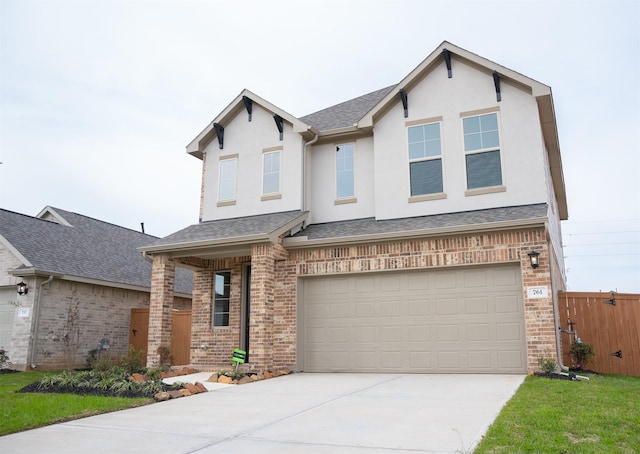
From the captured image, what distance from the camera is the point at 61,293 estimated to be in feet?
51.9

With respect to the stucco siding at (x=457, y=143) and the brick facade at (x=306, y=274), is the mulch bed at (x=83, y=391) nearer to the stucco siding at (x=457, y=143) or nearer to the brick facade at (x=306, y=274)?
the brick facade at (x=306, y=274)

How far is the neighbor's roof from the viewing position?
10634 millimetres

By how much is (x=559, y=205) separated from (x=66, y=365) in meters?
17.6

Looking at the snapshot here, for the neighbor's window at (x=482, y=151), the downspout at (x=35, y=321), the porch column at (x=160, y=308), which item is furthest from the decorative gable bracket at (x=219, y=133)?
the neighbor's window at (x=482, y=151)

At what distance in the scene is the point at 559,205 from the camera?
19.4 m

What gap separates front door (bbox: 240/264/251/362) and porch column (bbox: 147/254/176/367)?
184cm

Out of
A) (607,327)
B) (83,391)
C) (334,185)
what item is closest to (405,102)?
(334,185)

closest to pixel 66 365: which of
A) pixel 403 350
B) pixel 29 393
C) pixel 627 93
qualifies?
pixel 29 393

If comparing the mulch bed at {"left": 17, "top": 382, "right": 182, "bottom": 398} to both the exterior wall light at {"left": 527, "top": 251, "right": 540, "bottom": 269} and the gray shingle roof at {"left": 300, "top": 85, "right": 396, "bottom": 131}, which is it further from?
the gray shingle roof at {"left": 300, "top": 85, "right": 396, "bottom": 131}

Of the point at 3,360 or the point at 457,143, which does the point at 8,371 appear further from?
the point at 457,143

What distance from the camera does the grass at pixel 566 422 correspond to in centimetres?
459

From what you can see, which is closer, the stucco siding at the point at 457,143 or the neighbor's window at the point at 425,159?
the stucco siding at the point at 457,143

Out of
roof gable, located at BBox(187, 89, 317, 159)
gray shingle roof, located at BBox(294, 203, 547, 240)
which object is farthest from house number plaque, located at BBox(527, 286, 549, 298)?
roof gable, located at BBox(187, 89, 317, 159)

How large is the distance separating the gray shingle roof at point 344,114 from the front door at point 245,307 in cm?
433
